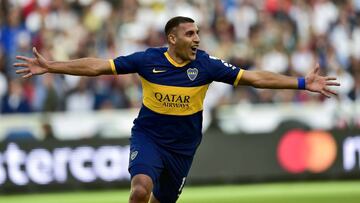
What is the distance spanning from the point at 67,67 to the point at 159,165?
4.67 feet

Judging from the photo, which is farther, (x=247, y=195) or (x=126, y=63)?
(x=247, y=195)

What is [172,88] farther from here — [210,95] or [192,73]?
[210,95]

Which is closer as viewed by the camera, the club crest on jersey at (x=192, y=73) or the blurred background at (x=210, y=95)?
the club crest on jersey at (x=192, y=73)

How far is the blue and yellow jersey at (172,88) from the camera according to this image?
38.3 ft

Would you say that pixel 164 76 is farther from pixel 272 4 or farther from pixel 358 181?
pixel 272 4

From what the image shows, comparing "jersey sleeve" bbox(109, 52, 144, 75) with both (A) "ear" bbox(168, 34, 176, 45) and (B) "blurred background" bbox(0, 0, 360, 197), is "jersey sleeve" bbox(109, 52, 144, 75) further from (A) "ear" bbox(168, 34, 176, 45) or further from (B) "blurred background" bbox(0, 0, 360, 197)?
(B) "blurred background" bbox(0, 0, 360, 197)

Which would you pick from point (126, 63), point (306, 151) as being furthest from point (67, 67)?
point (306, 151)

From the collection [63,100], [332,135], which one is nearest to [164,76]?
[332,135]

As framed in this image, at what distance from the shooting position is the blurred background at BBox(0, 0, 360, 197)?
20047mm

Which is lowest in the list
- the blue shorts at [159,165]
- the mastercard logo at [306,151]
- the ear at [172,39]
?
the mastercard logo at [306,151]

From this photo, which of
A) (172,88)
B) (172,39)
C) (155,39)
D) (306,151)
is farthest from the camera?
(155,39)

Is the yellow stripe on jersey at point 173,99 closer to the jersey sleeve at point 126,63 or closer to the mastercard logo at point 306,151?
the jersey sleeve at point 126,63

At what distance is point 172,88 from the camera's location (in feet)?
38.3

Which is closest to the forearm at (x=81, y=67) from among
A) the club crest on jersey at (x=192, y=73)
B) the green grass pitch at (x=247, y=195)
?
the club crest on jersey at (x=192, y=73)
